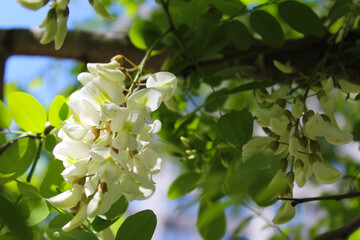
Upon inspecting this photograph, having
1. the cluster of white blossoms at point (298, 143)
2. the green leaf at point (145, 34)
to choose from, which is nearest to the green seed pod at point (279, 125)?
the cluster of white blossoms at point (298, 143)

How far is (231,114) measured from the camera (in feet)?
1.59

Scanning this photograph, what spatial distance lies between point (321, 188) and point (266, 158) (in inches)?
36.8

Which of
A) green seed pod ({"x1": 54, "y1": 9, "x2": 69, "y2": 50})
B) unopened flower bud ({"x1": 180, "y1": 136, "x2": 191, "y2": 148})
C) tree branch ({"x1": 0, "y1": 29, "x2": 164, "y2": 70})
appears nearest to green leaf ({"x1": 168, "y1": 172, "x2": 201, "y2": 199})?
unopened flower bud ({"x1": 180, "y1": 136, "x2": 191, "y2": 148})

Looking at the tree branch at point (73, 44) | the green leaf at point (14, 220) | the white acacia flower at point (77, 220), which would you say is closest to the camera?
the green leaf at point (14, 220)

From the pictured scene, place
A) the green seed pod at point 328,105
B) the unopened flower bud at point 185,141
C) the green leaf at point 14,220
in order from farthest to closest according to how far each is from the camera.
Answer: the unopened flower bud at point 185,141 → the green seed pod at point 328,105 → the green leaf at point 14,220

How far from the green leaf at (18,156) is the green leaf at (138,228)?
174mm

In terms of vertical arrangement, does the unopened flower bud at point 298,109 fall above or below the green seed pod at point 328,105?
above

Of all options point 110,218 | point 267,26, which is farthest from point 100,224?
point 267,26

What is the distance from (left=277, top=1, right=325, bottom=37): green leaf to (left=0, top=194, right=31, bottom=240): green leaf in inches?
17.2

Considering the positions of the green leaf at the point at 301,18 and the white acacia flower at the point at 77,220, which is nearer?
the white acacia flower at the point at 77,220

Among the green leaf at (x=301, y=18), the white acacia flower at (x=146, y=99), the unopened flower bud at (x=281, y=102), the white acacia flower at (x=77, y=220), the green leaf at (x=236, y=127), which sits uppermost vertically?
the white acacia flower at (x=146, y=99)

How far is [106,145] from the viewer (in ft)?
1.25

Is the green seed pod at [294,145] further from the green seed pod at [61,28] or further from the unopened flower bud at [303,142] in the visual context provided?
the green seed pod at [61,28]

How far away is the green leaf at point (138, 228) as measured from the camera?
413 mm
